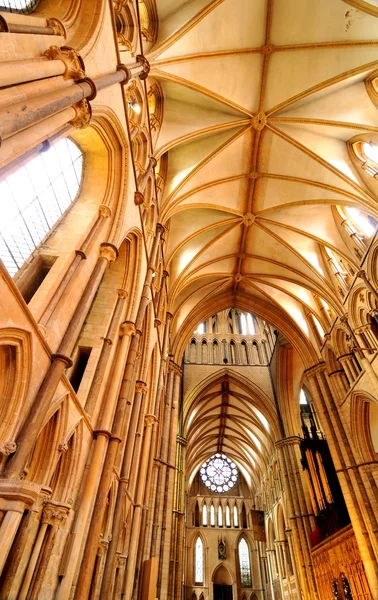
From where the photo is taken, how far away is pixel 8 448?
3176mm

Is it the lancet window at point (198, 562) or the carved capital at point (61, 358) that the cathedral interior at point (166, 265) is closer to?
the carved capital at point (61, 358)

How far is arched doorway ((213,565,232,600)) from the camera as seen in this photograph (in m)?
29.2

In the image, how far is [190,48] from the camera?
9.32m

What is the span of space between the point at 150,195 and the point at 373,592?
1366 cm

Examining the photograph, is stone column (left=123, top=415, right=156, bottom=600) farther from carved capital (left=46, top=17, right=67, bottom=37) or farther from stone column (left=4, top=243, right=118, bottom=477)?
carved capital (left=46, top=17, right=67, bottom=37)

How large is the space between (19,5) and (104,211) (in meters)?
3.18

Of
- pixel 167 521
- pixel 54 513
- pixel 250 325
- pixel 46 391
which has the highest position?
pixel 250 325

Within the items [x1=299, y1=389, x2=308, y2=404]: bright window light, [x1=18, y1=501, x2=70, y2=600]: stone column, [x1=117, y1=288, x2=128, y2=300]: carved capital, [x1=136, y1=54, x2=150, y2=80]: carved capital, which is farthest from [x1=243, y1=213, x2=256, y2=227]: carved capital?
[x1=299, y1=389, x2=308, y2=404]: bright window light

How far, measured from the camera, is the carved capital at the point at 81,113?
462 cm

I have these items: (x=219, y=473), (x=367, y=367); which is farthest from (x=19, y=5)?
(x=219, y=473)

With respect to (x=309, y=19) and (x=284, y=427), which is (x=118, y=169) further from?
(x=284, y=427)

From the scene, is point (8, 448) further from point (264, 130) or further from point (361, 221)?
point (361, 221)

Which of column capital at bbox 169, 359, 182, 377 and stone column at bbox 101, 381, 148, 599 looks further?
column capital at bbox 169, 359, 182, 377

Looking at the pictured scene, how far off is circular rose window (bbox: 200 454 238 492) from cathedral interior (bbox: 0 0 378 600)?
11.7m
